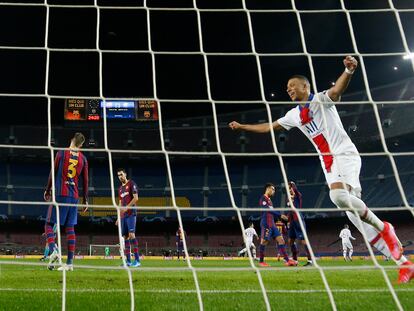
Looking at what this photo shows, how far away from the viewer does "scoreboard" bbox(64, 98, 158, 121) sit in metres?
25.4

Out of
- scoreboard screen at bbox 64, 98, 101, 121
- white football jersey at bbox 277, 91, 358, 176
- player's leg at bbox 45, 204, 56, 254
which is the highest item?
scoreboard screen at bbox 64, 98, 101, 121

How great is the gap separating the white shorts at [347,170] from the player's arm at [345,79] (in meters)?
0.56

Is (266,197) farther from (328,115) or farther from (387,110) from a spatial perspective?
(387,110)

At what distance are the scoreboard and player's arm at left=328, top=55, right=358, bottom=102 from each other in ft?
70.9

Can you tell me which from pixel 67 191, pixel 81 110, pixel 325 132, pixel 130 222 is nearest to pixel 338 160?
pixel 325 132

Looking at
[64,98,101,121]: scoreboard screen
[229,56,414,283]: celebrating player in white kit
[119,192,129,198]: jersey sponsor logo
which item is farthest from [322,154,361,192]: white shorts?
[64,98,101,121]: scoreboard screen

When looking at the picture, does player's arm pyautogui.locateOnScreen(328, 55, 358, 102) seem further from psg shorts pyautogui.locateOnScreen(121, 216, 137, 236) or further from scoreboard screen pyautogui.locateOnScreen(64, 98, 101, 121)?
scoreboard screen pyautogui.locateOnScreen(64, 98, 101, 121)

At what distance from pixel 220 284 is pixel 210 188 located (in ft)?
75.9

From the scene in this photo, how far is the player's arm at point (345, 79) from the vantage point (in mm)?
3520

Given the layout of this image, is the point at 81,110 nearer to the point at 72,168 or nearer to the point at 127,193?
the point at 127,193

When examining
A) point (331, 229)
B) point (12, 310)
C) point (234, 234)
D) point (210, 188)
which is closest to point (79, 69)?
point (210, 188)

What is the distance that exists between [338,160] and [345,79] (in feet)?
2.48

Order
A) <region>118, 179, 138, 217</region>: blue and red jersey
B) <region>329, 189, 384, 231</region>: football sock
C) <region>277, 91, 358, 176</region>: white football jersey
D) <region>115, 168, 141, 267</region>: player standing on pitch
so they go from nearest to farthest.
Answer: <region>329, 189, 384, 231</region>: football sock → <region>277, 91, 358, 176</region>: white football jersey → <region>115, 168, 141, 267</region>: player standing on pitch → <region>118, 179, 138, 217</region>: blue and red jersey

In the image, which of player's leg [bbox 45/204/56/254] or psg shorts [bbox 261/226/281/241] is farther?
psg shorts [bbox 261/226/281/241]
